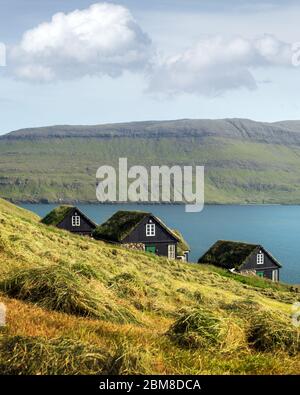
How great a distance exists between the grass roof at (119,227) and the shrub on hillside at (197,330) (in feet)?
196

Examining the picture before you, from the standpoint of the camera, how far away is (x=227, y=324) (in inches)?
424

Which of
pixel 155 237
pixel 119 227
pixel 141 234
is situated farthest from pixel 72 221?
pixel 155 237

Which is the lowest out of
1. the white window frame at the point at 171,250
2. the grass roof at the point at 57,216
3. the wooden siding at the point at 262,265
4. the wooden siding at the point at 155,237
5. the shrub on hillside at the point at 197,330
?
the wooden siding at the point at 262,265

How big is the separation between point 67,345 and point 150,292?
12.3m

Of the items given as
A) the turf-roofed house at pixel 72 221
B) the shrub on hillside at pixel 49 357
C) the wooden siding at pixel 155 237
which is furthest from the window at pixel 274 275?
the shrub on hillside at pixel 49 357

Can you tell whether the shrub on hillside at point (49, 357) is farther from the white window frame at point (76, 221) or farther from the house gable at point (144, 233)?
the white window frame at point (76, 221)

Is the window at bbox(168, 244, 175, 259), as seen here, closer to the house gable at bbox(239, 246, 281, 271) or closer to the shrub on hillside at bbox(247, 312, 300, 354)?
the house gable at bbox(239, 246, 281, 271)

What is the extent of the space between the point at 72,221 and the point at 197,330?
7129 cm

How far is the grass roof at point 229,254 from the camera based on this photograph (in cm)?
6884

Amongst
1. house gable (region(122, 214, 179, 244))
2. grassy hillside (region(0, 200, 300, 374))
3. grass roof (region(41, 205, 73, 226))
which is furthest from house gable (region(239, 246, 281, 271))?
grassy hillside (region(0, 200, 300, 374))

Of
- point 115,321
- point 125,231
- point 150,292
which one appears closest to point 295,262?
point 125,231

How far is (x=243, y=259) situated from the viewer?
2694 inches

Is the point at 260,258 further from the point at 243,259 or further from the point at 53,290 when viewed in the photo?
the point at 53,290

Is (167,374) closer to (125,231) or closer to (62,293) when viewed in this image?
(62,293)
